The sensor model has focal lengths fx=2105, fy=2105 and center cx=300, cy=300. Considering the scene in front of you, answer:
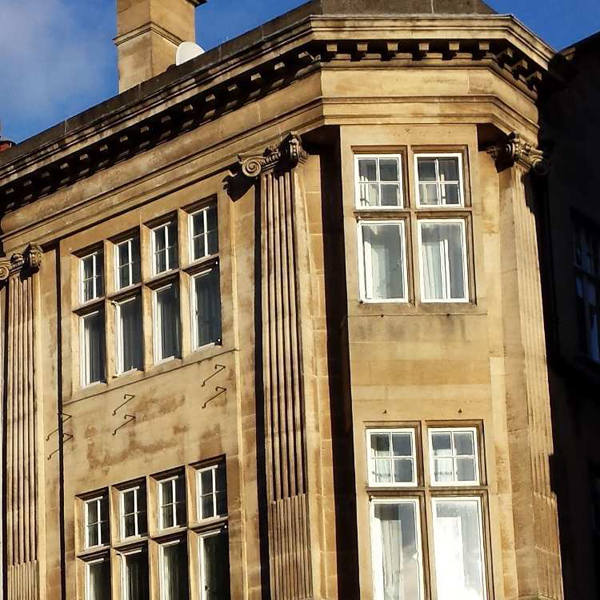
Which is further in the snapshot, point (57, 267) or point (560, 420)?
point (57, 267)

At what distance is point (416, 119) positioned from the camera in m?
32.1

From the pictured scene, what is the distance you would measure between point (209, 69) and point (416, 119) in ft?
11.3

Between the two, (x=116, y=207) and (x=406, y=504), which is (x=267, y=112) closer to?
(x=116, y=207)

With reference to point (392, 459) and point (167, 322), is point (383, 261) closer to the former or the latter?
point (392, 459)

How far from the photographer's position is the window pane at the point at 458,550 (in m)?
30.1

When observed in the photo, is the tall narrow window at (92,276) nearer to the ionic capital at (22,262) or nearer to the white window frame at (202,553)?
the ionic capital at (22,262)

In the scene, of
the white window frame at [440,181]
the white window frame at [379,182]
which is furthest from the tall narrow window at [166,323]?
the white window frame at [440,181]

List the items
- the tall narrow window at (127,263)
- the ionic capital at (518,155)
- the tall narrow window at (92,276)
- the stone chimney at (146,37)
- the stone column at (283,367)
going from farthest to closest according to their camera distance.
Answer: the stone chimney at (146,37) < the tall narrow window at (92,276) < the tall narrow window at (127,263) < the ionic capital at (518,155) < the stone column at (283,367)

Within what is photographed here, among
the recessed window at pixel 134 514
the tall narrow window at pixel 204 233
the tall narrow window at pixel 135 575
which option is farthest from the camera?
the tall narrow window at pixel 204 233

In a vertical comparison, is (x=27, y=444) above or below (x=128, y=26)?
below

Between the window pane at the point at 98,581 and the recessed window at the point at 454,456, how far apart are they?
5777mm

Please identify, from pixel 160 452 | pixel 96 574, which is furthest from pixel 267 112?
pixel 96 574

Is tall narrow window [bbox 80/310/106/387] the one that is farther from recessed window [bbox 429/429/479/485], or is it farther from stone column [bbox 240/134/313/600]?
recessed window [bbox 429/429/479/485]

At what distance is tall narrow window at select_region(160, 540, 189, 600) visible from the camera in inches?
1259
